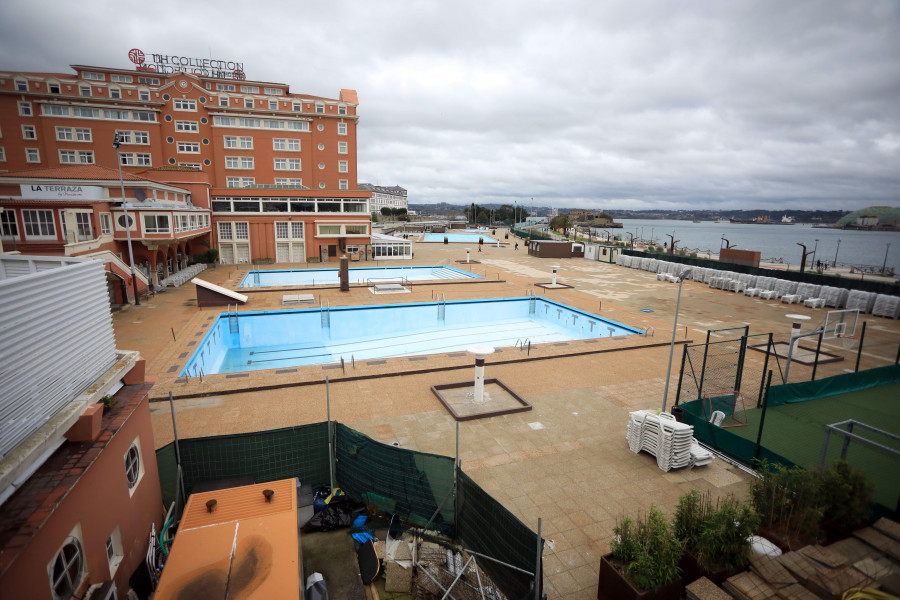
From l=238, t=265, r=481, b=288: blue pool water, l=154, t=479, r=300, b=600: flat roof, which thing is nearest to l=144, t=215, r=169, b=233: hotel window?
l=238, t=265, r=481, b=288: blue pool water

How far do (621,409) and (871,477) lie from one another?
5973 mm

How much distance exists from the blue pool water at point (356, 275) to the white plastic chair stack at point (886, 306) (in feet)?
79.0

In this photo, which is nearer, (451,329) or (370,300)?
(451,329)

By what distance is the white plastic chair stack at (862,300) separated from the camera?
2416 centimetres

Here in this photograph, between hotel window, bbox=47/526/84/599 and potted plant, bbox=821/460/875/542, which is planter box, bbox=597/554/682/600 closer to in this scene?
potted plant, bbox=821/460/875/542

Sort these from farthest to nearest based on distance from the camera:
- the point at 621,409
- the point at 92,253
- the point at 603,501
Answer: the point at 92,253 → the point at 621,409 → the point at 603,501

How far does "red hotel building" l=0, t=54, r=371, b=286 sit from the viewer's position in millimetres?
40000

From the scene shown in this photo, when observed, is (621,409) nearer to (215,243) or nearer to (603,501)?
(603,501)

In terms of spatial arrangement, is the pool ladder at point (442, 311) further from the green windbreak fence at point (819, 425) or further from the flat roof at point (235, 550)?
the flat roof at point (235, 550)

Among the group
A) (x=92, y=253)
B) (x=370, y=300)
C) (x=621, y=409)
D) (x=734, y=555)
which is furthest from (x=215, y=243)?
(x=734, y=555)

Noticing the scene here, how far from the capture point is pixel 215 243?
132 ft

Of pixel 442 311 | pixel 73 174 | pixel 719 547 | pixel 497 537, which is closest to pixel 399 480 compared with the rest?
pixel 497 537

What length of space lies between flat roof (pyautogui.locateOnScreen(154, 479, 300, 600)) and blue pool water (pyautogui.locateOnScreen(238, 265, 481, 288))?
26.2m

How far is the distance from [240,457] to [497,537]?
15.9 feet
